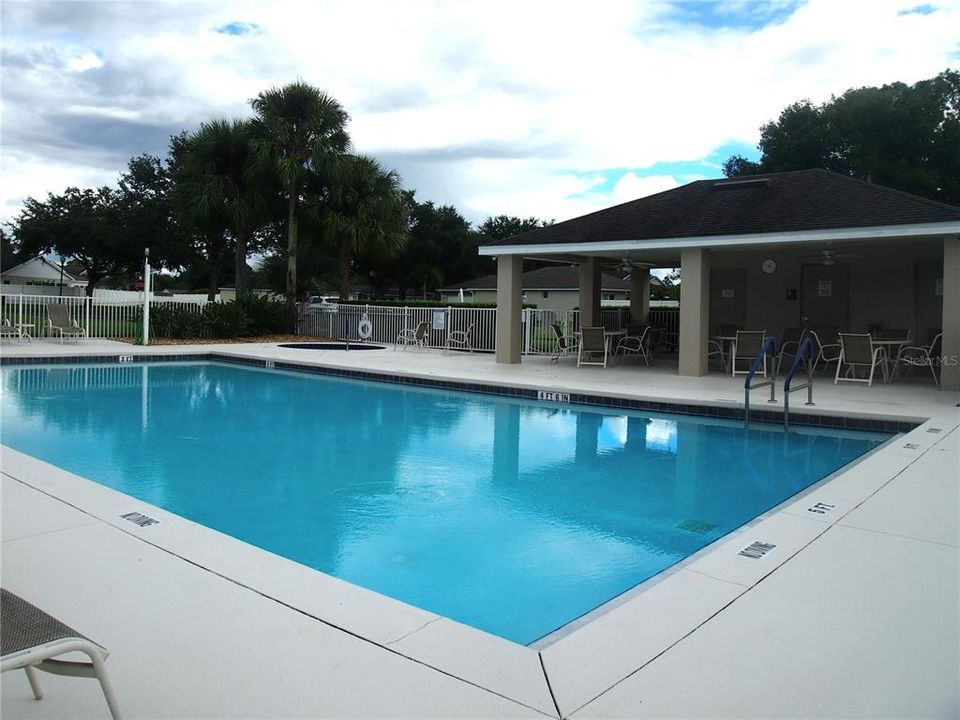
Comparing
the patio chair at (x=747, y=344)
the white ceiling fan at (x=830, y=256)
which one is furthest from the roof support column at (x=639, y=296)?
the patio chair at (x=747, y=344)

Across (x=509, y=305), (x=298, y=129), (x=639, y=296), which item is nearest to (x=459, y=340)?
(x=509, y=305)

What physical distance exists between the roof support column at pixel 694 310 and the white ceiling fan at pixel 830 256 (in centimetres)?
239

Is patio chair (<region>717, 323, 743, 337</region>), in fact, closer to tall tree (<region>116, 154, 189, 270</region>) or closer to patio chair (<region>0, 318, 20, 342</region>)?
patio chair (<region>0, 318, 20, 342</region>)

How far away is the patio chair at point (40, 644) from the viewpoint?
6.05 ft

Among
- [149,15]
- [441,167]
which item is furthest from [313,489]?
[441,167]

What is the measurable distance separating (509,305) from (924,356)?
7.95m

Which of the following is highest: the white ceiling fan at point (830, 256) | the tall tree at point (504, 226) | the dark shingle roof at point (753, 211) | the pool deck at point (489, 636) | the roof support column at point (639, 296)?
the tall tree at point (504, 226)

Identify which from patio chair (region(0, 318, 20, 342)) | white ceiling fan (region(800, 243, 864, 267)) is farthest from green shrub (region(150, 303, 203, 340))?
white ceiling fan (region(800, 243, 864, 267))

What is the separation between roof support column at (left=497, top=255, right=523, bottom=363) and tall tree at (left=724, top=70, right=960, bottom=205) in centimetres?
2554

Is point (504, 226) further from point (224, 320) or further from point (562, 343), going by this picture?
point (562, 343)

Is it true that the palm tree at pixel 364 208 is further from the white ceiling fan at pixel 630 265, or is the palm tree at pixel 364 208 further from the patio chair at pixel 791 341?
the patio chair at pixel 791 341

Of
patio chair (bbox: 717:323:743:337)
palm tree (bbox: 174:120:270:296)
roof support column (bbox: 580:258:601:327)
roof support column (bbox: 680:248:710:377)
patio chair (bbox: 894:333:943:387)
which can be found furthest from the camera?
palm tree (bbox: 174:120:270:296)

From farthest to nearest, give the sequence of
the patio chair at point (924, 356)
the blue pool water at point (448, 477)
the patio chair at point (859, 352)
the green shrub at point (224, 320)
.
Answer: the green shrub at point (224, 320) → the patio chair at point (924, 356) → the patio chair at point (859, 352) → the blue pool water at point (448, 477)

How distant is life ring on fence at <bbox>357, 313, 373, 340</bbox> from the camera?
2245cm
